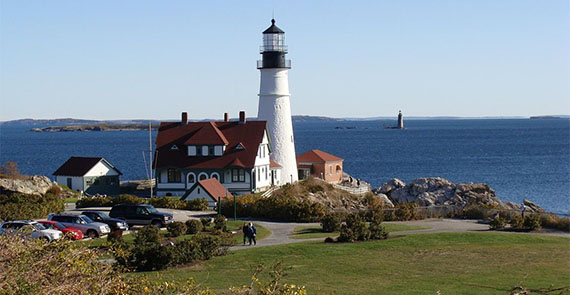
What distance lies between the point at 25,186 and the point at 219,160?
13713 millimetres

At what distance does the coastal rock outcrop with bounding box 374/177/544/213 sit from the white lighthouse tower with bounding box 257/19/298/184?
10015 mm

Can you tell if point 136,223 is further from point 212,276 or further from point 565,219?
point 565,219

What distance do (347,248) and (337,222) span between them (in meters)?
5.61

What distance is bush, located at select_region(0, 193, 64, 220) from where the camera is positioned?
3547 cm

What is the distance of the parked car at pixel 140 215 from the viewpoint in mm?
35812

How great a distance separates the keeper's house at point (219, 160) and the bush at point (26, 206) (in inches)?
530

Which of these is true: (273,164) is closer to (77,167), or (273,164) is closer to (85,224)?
(77,167)

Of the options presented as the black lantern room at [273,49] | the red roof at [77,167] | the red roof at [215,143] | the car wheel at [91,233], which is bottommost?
the car wheel at [91,233]

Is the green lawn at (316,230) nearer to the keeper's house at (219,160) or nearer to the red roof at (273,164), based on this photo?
the keeper's house at (219,160)

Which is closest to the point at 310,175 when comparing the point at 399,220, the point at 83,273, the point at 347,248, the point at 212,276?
the point at 399,220

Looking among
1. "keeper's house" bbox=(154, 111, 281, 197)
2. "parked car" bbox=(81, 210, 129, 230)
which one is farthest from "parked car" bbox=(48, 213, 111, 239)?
"keeper's house" bbox=(154, 111, 281, 197)

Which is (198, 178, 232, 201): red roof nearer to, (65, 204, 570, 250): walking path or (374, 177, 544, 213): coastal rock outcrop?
(65, 204, 570, 250): walking path

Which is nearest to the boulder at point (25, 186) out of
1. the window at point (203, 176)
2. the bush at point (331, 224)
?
the window at point (203, 176)

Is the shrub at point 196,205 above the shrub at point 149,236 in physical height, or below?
below
